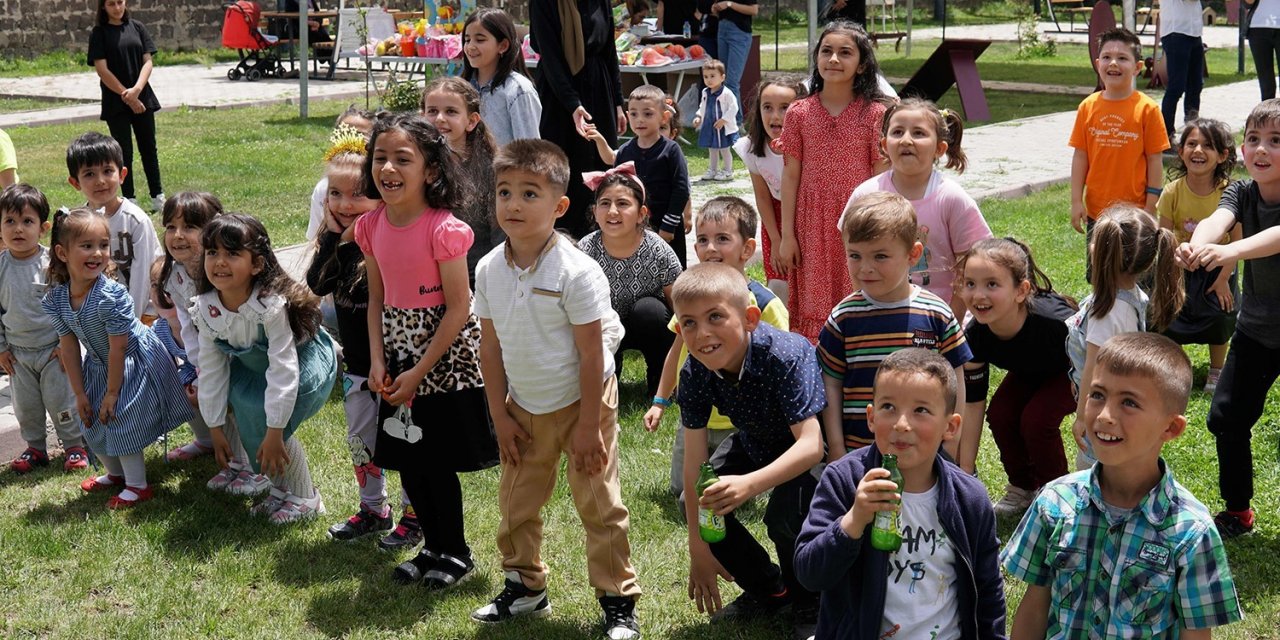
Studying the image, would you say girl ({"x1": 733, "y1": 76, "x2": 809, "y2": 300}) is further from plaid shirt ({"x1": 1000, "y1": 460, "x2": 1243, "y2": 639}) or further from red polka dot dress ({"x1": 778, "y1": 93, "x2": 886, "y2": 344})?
plaid shirt ({"x1": 1000, "y1": 460, "x2": 1243, "y2": 639})

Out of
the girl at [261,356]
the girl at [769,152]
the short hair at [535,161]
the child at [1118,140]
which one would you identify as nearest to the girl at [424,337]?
the short hair at [535,161]

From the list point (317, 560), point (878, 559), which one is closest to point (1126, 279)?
point (878, 559)

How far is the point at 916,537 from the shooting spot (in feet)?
10.4

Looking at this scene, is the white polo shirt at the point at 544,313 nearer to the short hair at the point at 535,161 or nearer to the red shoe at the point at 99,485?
the short hair at the point at 535,161

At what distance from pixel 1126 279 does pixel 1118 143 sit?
2.68 m

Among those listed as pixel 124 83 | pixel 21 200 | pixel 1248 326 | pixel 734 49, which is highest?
pixel 734 49

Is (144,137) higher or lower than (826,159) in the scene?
higher

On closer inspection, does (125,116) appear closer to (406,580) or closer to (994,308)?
(406,580)

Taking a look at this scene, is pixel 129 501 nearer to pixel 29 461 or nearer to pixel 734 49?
pixel 29 461

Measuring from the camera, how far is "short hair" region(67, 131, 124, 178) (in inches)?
239

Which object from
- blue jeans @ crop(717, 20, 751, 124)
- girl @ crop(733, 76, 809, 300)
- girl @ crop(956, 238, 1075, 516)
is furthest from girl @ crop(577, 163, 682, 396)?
blue jeans @ crop(717, 20, 751, 124)

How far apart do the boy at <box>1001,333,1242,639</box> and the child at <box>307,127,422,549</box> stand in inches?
103

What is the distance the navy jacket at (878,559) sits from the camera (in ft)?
10.4

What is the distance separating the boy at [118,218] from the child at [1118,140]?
14.8 feet
